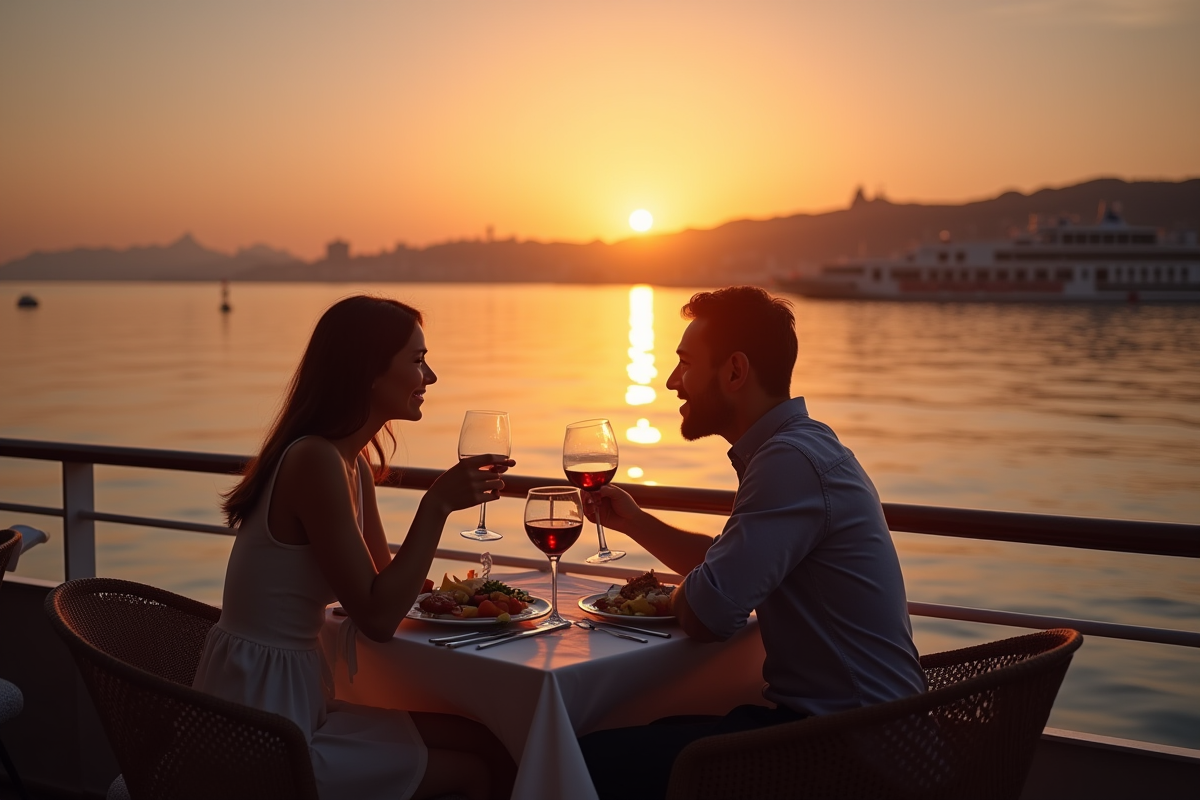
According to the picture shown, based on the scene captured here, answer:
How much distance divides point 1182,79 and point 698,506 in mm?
79296

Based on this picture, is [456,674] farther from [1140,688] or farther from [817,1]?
[817,1]

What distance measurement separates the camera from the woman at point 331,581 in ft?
6.78

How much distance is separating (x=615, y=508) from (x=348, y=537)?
0.58m

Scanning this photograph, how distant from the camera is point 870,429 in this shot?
92.1ft

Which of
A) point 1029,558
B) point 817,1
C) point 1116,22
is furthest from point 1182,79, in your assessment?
point 1029,558

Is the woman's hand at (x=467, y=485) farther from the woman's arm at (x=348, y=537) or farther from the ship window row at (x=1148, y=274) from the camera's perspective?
the ship window row at (x=1148, y=274)

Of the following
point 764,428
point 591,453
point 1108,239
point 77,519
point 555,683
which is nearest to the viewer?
point 555,683

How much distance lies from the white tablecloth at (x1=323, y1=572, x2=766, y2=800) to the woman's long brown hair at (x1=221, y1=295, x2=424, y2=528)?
13.4 inches

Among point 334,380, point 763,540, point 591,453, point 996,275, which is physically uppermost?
point 996,275

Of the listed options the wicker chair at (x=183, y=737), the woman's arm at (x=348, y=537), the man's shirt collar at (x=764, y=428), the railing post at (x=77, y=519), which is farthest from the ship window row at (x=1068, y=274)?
the wicker chair at (x=183, y=737)

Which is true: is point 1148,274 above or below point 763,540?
above

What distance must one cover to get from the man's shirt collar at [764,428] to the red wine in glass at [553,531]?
332mm

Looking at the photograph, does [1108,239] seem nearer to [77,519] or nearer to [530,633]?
[77,519]

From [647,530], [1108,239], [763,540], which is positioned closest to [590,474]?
[647,530]
